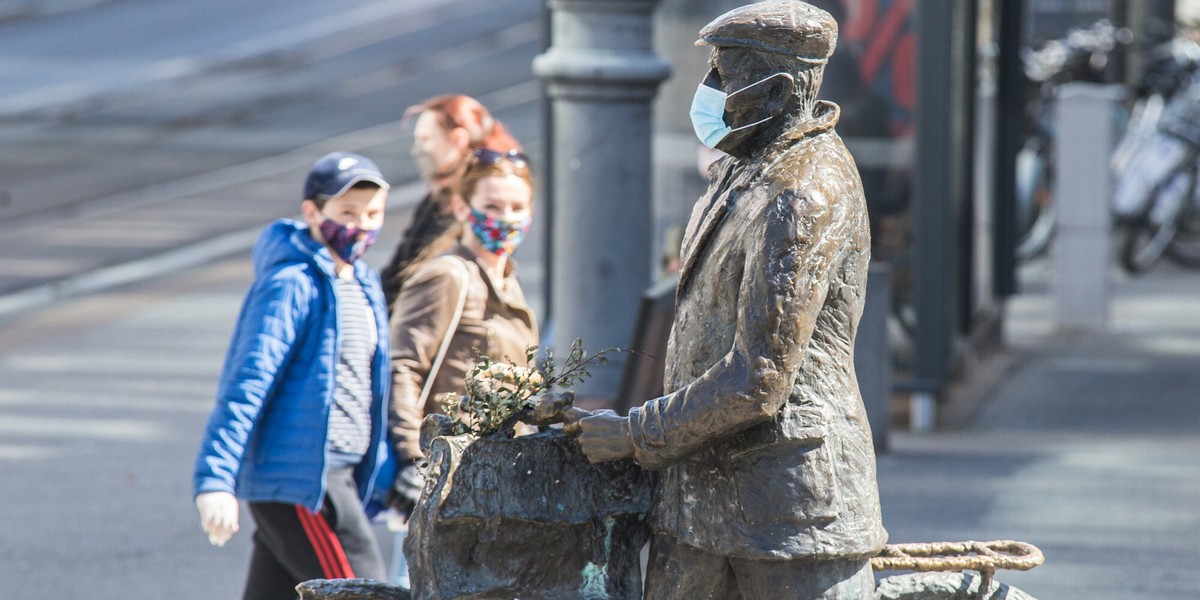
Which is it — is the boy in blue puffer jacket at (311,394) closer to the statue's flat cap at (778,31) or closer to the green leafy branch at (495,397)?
the green leafy branch at (495,397)

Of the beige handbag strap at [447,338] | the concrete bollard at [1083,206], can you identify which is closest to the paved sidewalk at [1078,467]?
the concrete bollard at [1083,206]

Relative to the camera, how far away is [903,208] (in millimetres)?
8766

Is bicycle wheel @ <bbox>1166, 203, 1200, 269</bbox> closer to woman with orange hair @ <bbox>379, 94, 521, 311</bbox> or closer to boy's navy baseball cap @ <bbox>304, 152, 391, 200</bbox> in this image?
woman with orange hair @ <bbox>379, 94, 521, 311</bbox>

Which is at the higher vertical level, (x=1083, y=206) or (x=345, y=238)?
(x=345, y=238)

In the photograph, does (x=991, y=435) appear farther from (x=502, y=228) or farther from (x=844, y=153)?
(x=844, y=153)

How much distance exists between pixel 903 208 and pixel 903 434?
120 cm

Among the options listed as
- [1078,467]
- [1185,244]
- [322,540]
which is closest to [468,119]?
[322,540]

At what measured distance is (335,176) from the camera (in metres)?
4.45

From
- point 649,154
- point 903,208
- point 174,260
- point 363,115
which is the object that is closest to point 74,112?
point 363,115

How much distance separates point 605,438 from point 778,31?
2.62ft

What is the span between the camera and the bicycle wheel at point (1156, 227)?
47.6ft

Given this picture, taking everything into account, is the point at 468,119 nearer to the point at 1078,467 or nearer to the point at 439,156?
the point at 439,156

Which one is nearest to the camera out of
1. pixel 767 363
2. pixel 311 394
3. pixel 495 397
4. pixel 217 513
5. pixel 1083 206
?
pixel 767 363

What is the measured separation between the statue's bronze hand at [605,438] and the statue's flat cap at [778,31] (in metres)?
0.71
